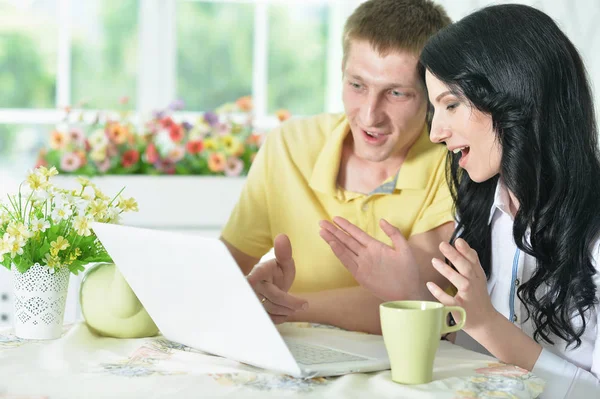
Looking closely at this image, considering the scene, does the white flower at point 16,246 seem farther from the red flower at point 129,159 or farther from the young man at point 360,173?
the red flower at point 129,159

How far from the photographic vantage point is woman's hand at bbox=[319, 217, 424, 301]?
1.42 m

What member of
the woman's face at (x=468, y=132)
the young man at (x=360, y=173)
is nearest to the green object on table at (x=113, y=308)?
the young man at (x=360, y=173)

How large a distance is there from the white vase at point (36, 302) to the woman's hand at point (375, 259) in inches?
18.0

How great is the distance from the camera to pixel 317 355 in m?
1.11

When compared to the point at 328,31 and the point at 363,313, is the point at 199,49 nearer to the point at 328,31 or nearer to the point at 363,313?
the point at 328,31

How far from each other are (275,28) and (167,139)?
798 mm

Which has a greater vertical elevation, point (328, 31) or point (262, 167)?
point (328, 31)

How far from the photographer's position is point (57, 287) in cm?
124

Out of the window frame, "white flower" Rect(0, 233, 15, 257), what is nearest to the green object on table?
"white flower" Rect(0, 233, 15, 257)

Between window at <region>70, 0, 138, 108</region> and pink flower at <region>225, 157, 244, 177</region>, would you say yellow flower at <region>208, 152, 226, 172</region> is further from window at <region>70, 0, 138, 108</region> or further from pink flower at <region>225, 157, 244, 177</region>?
window at <region>70, 0, 138, 108</region>

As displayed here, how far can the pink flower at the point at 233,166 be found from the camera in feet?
10.1

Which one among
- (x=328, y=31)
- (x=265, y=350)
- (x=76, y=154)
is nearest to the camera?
(x=265, y=350)

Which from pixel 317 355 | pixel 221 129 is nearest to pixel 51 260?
pixel 317 355

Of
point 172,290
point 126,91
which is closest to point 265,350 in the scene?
point 172,290
